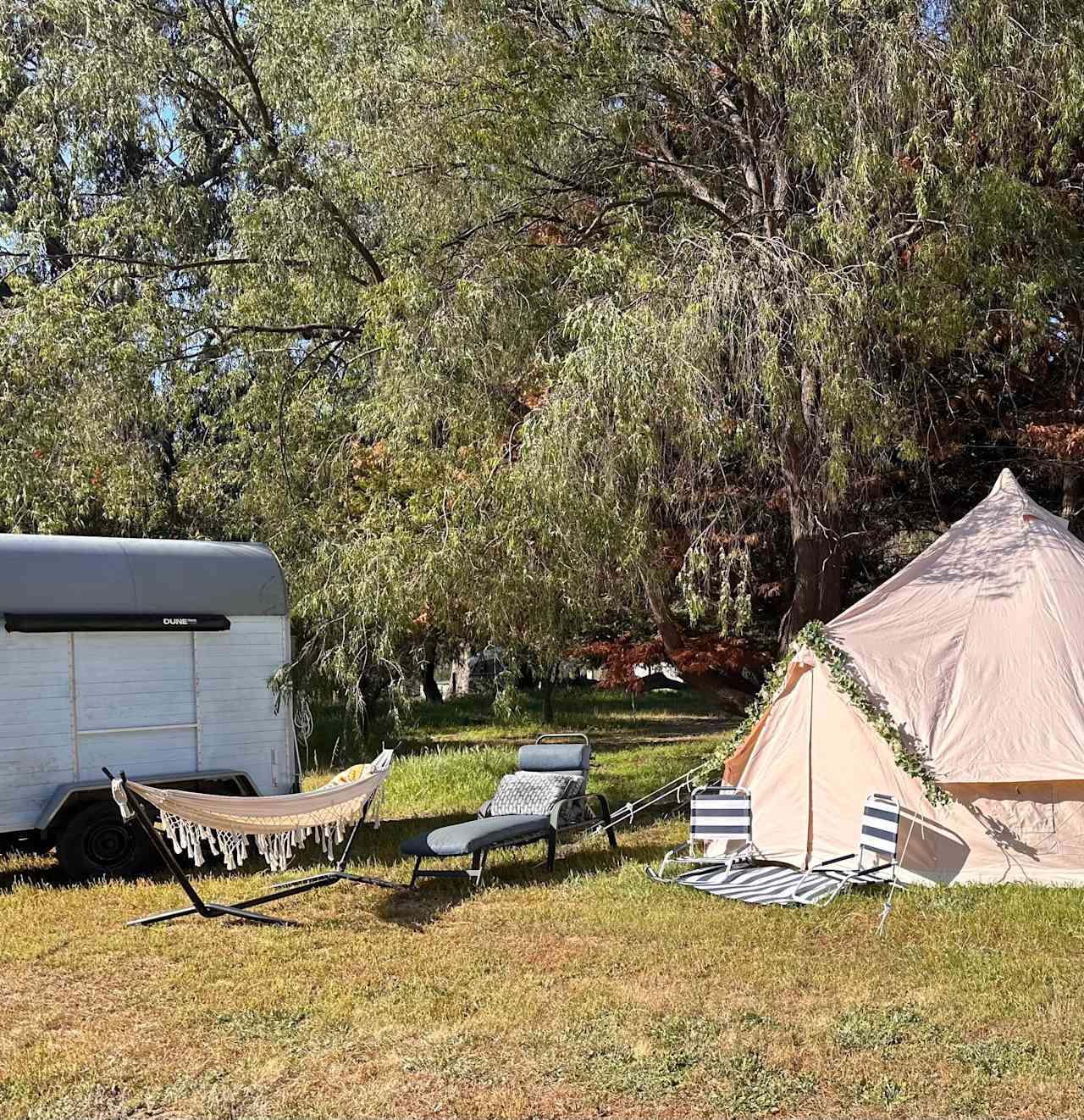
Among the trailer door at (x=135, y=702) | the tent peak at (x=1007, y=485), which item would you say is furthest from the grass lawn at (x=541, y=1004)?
the tent peak at (x=1007, y=485)

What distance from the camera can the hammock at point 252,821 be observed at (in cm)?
844

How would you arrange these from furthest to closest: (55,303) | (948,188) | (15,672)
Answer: (55,303)
(948,188)
(15,672)

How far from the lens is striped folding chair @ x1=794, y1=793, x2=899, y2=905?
8852mm

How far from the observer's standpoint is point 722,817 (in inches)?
395

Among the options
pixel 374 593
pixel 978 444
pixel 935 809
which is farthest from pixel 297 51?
pixel 935 809

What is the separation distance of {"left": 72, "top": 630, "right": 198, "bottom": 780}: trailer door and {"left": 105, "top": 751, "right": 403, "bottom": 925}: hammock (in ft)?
2.86

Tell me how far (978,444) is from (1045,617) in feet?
15.1

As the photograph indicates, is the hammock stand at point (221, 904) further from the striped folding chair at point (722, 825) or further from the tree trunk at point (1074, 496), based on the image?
the tree trunk at point (1074, 496)

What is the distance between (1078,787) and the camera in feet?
30.0

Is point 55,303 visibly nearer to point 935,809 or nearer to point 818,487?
point 818,487

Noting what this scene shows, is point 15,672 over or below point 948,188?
below

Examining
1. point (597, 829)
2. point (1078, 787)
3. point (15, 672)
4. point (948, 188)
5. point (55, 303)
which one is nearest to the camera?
point (1078, 787)

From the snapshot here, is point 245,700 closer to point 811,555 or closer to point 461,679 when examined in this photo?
point 811,555

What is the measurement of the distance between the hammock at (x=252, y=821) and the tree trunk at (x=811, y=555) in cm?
437
